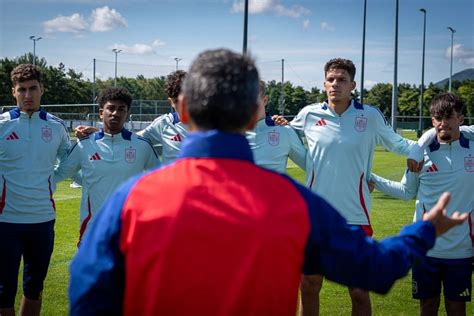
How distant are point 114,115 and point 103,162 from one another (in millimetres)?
442

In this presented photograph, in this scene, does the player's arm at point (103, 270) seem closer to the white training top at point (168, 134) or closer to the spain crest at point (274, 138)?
the white training top at point (168, 134)

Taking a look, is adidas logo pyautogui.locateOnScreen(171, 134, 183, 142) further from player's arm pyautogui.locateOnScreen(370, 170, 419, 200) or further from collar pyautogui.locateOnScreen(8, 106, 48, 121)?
player's arm pyautogui.locateOnScreen(370, 170, 419, 200)

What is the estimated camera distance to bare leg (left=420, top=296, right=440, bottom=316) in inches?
194

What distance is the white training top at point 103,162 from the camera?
523 cm

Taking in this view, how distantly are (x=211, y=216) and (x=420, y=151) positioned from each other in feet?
11.8

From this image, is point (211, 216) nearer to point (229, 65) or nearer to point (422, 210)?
point (229, 65)

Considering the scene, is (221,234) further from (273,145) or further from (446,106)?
(273,145)

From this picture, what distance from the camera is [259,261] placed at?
1.70 metres

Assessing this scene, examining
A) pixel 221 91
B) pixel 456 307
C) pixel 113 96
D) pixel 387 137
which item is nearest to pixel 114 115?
pixel 113 96

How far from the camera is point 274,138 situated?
5.76m

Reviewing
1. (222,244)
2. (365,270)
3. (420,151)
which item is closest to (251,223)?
(222,244)

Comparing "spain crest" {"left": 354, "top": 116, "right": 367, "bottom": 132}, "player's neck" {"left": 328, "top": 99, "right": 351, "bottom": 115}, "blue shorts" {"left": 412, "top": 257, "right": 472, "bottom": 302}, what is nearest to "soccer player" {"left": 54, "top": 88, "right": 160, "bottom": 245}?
"player's neck" {"left": 328, "top": 99, "right": 351, "bottom": 115}

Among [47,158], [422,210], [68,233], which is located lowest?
[68,233]

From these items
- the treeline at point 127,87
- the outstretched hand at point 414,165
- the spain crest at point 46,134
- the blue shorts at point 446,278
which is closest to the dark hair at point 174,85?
the spain crest at point 46,134
